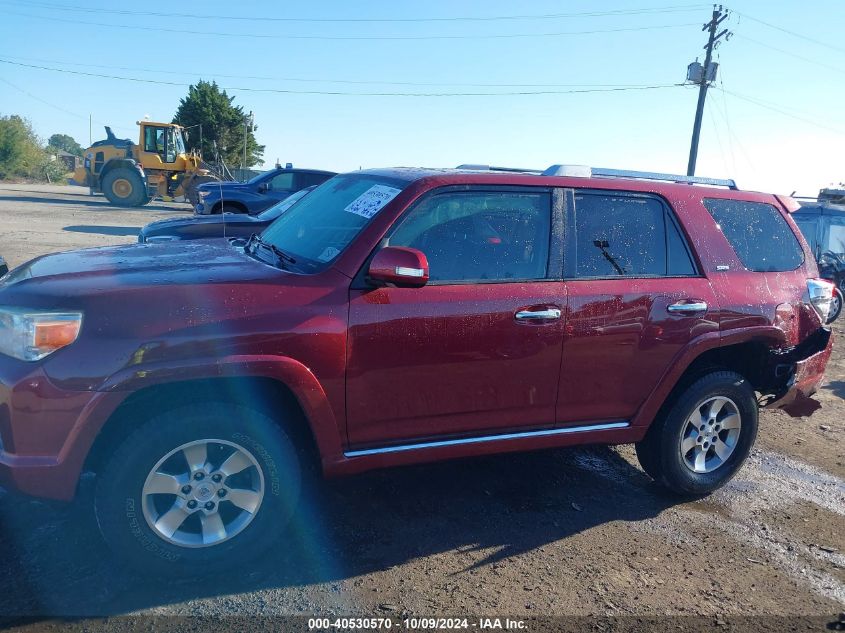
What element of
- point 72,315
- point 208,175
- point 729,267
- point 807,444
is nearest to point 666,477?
point 729,267

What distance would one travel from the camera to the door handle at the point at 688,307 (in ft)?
13.4

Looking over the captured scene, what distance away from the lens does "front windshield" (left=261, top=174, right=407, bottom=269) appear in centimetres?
362

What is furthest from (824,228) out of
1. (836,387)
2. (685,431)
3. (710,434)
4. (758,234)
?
(685,431)

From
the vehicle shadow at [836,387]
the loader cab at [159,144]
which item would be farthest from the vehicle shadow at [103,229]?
the vehicle shadow at [836,387]

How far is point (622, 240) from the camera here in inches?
162

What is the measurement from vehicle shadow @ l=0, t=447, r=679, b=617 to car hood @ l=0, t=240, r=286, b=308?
124 cm

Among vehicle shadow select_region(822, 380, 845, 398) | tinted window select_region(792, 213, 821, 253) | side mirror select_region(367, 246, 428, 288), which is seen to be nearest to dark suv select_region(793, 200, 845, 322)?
tinted window select_region(792, 213, 821, 253)

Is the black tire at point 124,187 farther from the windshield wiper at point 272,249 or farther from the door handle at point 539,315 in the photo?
the door handle at point 539,315

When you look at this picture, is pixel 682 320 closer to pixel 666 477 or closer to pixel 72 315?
pixel 666 477

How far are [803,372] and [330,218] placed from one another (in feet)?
10.9

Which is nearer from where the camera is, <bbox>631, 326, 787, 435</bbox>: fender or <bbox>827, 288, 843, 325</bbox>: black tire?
<bbox>631, 326, 787, 435</bbox>: fender

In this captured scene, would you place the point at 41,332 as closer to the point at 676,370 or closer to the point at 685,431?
the point at 676,370

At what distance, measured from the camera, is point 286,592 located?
315cm

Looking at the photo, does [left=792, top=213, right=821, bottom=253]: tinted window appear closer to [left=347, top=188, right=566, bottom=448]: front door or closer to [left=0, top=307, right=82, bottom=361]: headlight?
[left=347, top=188, right=566, bottom=448]: front door
